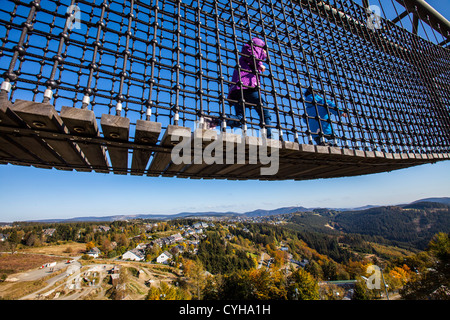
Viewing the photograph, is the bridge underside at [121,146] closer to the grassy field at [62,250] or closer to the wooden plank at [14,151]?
the wooden plank at [14,151]

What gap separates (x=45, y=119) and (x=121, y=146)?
723 millimetres

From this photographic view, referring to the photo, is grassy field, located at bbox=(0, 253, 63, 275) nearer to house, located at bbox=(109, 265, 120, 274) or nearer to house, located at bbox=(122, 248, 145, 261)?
house, located at bbox=(122, 248, 145, 261)

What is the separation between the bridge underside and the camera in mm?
1775

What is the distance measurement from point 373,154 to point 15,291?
96220mm

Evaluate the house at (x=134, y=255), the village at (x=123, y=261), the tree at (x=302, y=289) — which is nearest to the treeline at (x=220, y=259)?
the village at (x=123, y=261)

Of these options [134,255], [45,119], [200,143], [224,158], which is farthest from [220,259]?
[45,119]

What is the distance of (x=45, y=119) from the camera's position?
169cm

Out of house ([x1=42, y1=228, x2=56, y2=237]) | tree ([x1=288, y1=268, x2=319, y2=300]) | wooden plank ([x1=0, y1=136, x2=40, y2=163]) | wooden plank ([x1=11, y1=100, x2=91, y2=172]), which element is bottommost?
tree ([x1=288, y1=268, x2=319, y2=300])

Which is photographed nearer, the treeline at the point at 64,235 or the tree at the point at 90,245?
the treeline at the point at 64,235

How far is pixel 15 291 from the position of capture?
195 feet

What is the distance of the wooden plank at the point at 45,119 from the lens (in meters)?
1.58

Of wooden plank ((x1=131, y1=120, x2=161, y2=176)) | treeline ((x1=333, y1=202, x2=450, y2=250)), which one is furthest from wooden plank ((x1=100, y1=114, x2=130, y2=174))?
treeline ((x1=333, y1=202, x2=450, y2=250))

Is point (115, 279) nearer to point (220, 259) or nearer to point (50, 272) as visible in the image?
point (50, 272)
